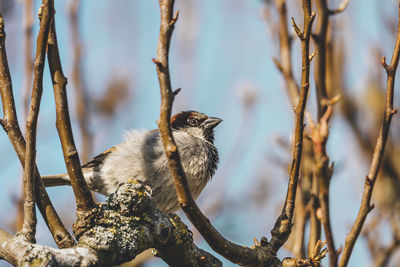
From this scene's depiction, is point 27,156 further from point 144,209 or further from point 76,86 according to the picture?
point 76,86

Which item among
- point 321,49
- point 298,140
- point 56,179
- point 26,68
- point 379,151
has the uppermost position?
point 321,49

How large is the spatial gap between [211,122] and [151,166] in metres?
1.29

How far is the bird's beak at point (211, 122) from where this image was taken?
15.4ft

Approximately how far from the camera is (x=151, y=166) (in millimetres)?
3572

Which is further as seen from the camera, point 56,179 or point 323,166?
point 56,179

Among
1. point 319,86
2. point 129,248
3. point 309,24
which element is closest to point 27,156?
point 129,248

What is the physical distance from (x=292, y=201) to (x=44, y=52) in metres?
1.22

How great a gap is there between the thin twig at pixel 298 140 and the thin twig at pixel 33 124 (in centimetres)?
98

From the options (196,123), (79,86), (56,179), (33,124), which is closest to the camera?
(33,124)

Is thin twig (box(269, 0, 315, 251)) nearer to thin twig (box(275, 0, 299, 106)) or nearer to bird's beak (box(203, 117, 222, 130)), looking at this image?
thin twig (box(275, 0, 299, 106))

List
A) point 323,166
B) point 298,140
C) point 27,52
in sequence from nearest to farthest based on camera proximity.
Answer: point 298,140
point 323,166
point 27,52

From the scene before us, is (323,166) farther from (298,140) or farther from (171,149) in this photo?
(171,149)

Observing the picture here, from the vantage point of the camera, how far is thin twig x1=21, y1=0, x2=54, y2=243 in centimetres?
188

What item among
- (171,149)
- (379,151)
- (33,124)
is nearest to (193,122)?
(379,151)
